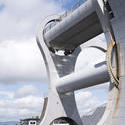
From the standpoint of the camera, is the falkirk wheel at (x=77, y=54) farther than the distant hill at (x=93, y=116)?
No

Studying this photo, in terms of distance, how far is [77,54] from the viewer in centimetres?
3316

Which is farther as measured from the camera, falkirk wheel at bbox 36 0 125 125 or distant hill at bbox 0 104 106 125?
distant hill at bbox 0 104 106 125

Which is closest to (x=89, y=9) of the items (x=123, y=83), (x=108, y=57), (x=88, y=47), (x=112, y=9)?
(x=112, y=9)

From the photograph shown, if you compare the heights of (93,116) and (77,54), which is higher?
(77,54)

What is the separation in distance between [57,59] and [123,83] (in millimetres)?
14746

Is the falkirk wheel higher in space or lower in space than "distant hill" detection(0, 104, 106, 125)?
higher

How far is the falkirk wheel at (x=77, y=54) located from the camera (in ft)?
61.0

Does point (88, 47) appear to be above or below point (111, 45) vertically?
above

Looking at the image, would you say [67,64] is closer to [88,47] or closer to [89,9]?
[88,47]

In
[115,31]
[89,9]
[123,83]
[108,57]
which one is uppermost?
[89,9]

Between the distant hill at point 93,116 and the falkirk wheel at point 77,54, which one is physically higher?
the falkirk wheel at point 77,54

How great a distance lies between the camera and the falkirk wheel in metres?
18.6

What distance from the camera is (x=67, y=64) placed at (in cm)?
3266

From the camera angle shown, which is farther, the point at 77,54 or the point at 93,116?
the point at 93,116
